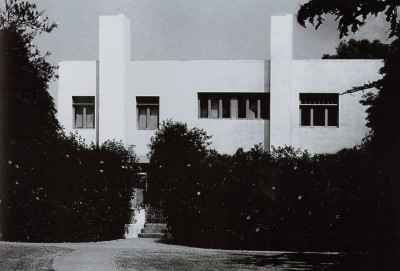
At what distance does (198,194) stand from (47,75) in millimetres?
6467

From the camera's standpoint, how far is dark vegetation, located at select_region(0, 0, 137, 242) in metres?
20.2

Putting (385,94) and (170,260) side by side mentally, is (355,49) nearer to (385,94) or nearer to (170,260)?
(385,94)

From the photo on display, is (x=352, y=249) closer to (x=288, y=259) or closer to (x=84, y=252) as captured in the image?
(x=288, y=259)

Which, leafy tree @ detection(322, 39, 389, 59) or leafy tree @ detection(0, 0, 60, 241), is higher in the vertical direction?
leafy tree @ detection(322, 39, 389, 59)

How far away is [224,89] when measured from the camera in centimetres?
3142

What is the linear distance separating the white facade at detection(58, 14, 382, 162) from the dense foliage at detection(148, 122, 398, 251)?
39.5ft

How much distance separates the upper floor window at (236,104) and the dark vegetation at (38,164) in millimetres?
10248

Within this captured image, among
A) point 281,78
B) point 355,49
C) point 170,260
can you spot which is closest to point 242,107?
point 281,78

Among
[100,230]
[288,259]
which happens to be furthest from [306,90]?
[288,259]

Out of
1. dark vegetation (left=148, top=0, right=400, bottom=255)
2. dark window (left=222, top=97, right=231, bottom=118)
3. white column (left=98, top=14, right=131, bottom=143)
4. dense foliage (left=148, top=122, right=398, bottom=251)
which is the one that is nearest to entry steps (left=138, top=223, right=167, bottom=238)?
dark vegetation (left=148, top=0, right=400, bottom=255)

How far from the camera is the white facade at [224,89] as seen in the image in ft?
102

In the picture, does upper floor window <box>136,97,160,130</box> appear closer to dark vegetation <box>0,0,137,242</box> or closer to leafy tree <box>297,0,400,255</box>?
dark vegetation <box>0,0,137,242</box>

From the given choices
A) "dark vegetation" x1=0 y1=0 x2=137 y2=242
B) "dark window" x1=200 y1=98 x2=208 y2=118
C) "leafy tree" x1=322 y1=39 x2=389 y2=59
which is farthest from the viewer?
"leafy tree" x1=322 y1=39 x2=389 y2=59

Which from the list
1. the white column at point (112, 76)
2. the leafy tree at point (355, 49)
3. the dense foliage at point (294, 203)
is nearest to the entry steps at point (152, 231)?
the dense foliage at point (294, 203)
